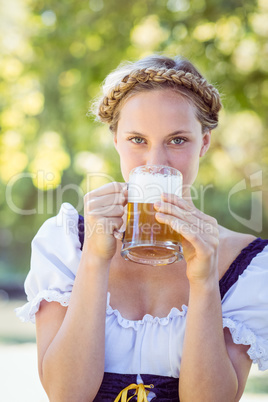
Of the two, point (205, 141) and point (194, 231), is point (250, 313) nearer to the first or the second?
point (194, 231)

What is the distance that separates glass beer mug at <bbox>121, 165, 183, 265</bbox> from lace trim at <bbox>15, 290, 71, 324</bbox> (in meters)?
0.36

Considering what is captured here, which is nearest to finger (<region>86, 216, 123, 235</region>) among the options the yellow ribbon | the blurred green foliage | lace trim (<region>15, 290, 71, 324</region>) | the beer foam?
the beer foam

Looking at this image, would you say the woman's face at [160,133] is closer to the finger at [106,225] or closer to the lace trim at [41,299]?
the finger at [106,225]

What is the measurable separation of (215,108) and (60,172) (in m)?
6.22

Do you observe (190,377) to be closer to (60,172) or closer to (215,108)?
(215,108)

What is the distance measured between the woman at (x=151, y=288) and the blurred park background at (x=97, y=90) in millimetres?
2221

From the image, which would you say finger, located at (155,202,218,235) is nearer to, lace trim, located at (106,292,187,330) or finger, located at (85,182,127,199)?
finger, located at (85,182,127,199)

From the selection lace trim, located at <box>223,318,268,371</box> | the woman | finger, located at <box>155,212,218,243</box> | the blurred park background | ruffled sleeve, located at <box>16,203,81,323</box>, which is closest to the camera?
finger, located at <box>155,212,218,243</box>

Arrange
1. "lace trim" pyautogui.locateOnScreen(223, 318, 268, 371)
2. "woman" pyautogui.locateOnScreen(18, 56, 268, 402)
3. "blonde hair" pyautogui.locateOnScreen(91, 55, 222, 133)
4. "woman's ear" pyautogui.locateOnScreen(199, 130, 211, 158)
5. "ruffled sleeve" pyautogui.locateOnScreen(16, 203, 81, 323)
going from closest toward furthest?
"woman" pyautogui.locateOnScreen(18, 56, 268, 402) → "lace trim" pyautogui.locateOnScreen(223, 318, 268, 371) → "ruffled sleeve" pyautogui.locateOnScreen(16, 203, 81, 323) → "blonde hair" pyautogui.locateOnScreen(91, 55, 222, 133) → "woman's ear" pyautogui.locateOnScreen(199, 130, 211, 158)

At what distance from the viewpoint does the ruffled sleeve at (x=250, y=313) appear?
1.88 m

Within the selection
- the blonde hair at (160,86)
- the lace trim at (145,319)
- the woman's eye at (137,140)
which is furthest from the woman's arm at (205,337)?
the blonde hair at (160,86)

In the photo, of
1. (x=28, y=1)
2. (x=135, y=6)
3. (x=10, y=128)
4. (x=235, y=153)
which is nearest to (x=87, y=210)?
(x=135, y=6)

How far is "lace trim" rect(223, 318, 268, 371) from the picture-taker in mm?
1873

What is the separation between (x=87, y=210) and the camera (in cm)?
170
